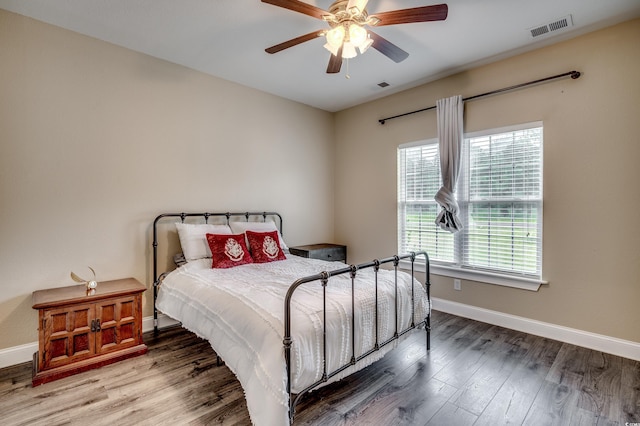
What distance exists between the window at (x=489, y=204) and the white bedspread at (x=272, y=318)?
48.2 inches

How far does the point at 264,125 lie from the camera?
13.7 ft

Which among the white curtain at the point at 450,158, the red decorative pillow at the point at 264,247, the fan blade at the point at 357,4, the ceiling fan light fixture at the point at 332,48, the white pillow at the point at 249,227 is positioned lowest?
the red decorative pillow at the point at 264,247

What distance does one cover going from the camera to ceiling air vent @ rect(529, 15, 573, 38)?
8.46 ft

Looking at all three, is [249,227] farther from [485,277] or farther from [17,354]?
[485,277]

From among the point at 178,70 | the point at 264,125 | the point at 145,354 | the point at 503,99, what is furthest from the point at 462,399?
the point at 178,70

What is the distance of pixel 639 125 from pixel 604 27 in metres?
0.93

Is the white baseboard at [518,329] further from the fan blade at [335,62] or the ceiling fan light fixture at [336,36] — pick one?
the ceiling fan light fixture at [336,36]

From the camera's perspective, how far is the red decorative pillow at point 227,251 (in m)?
3.00

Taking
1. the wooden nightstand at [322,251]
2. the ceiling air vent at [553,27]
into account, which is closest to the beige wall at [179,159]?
the ceiling air vent at [553,27]

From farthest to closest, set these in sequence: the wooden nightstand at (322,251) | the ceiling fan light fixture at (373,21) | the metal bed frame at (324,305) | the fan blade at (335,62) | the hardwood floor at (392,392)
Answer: the wooden nightstand at (322,251) → the fan blade at (335,62) → the ceiling fan light fixture at (373,21) → the hardwood floor at (392,392) → the metal bed frame at (324,305)

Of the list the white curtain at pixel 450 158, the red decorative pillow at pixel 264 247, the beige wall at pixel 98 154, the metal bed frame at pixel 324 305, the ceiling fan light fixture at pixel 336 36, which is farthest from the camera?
the white curtain at pixel 450 158

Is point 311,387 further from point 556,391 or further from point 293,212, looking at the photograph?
point 293,212

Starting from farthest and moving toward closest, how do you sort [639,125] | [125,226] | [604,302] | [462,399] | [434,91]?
1. [434,91]
2. [125,226]
3. [604,302]
4. [639,125]
5. [462,399]

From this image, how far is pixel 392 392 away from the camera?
211 cm
